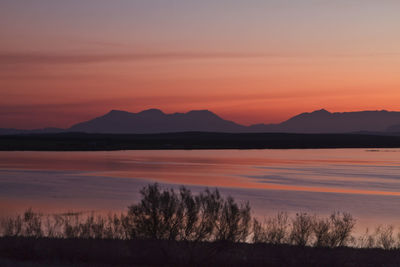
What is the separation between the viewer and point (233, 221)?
14.5m

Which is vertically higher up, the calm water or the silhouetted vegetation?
the silhouetted vegetation

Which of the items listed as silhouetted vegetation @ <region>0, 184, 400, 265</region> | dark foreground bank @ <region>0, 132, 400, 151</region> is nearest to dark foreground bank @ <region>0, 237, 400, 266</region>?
silhouetted vegetation @ <region>0, 184, 400, 265</region>

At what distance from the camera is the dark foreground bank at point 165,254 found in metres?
12.3

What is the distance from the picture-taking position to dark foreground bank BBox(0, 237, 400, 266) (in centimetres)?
1226

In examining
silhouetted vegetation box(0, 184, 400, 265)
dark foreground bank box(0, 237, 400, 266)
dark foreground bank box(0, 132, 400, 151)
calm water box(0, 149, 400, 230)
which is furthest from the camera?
dark foreground bank box(0, 132, 400, 151)

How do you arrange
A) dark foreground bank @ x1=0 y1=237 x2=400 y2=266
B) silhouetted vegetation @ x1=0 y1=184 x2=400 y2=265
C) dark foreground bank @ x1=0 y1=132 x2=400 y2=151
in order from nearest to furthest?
dark foreground bank @ x1=0 y1=237 x2=400 y2=266 < silhouetted vegetation @ x1=0 y1=184 x2=400 y2=265 < dark foreground bank @ x1=0 y1=132 x2=400 y2=151

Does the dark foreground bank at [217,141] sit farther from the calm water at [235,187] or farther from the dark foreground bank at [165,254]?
the dark foreground bank at [165,254]

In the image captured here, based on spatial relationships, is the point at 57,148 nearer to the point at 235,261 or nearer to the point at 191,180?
the point at 191,180

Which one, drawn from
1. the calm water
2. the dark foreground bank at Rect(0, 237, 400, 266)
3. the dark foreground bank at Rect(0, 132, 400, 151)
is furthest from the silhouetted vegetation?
the dark foreground bank at Rect(0, 132, 400, 151)

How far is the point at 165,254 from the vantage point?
40.7 ft

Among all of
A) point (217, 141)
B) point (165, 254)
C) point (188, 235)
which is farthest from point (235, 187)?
point (217, 141)

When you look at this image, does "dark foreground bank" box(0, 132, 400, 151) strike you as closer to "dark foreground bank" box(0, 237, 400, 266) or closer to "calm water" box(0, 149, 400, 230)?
"calm water" box(0, 149, 400, 230)

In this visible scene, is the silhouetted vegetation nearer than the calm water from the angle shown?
Yes

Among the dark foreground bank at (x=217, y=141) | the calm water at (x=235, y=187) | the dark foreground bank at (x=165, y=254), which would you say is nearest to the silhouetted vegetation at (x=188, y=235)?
the dark foreground bank at (x=165, y=254)
